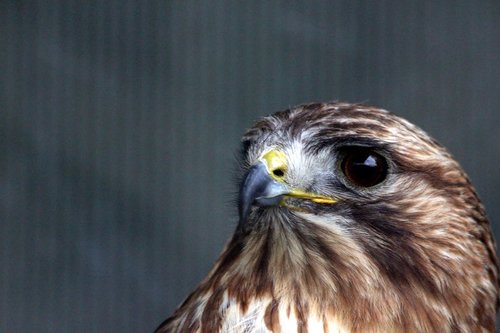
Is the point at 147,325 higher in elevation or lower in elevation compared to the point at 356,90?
lower

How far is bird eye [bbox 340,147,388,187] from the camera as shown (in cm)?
207

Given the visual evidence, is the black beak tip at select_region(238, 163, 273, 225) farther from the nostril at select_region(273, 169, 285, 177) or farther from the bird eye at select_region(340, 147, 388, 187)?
the bird eye at select_region(340, 147, 388, 187)

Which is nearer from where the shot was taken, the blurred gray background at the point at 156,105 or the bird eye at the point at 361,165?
the bird eye at the point at 361,165

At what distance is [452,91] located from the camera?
418 cm

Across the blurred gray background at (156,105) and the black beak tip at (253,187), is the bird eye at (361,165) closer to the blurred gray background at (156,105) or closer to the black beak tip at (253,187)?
the black beak tip at (253,187)

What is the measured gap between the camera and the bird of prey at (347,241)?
204 cm

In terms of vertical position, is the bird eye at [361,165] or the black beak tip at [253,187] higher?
the bird eye at [361,165]

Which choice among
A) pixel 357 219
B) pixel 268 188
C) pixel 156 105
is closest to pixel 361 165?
pixel 357 219

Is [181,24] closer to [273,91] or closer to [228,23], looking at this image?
[228,23]

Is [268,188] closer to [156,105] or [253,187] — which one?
[253,187]

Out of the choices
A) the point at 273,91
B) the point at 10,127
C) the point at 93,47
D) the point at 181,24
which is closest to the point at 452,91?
the point at 273,91

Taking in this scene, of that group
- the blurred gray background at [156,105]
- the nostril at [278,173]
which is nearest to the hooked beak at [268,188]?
the nostril at [278,173]

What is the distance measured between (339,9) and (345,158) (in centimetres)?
227

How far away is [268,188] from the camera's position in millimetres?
2008
